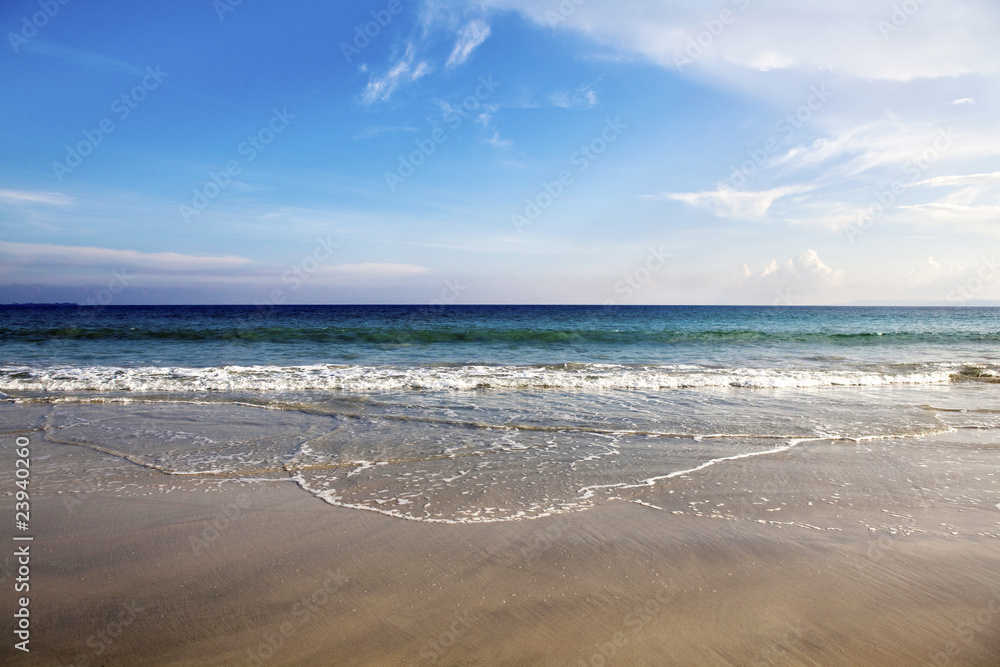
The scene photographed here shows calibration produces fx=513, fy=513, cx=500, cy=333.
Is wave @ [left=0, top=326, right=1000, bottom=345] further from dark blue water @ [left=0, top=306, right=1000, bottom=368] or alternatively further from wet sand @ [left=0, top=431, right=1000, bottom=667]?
wet sand @ [left=0, top=431, right=1000, bottom=667]

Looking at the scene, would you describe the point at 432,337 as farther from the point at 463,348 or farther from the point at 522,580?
the point at 522,580

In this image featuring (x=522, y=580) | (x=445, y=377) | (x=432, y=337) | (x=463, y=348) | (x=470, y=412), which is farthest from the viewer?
(x=432, y=337)

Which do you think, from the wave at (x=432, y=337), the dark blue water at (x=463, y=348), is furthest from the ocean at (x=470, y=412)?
the wave at (x=432, y=337)

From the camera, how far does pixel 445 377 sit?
14430mm

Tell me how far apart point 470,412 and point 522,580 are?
630 centimetres

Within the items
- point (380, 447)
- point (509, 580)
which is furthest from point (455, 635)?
point (380, 447)

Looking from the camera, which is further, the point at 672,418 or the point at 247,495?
the point at 672,418

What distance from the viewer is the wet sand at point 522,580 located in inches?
111

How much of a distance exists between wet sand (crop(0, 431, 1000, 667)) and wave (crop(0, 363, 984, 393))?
7702 millimetres

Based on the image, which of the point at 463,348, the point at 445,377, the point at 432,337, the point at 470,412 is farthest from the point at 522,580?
the point at 432,337

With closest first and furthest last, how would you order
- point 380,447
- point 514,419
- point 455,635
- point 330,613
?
point 455,635 < point 330,613 < point 380,447 < point 514,419

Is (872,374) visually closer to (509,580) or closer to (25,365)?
(509,580)

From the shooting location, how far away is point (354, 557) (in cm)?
386

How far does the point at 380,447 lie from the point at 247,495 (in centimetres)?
212
